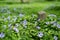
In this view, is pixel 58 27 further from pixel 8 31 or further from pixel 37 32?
pixel 8 31

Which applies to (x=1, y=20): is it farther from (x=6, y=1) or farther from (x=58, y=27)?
(x=6, y=1)

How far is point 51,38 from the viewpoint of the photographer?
384cm

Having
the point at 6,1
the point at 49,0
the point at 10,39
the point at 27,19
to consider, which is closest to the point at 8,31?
the point at 10,39

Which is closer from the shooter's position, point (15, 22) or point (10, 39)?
point (10, 39)

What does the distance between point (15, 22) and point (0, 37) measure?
1.98 ft

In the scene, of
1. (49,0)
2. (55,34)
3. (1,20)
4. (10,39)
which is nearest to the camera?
(10,39)

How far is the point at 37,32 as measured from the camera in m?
3.93

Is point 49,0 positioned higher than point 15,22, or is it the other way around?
point 15,22

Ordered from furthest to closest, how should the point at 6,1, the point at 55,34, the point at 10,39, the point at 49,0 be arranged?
1. the point at 49,0
2. the point at 6,1
3. the point at 55,34
4. the point at 10,39

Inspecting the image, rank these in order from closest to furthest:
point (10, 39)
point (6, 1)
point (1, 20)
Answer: point (10, 39)
point (1, 20)
point (6, 1)

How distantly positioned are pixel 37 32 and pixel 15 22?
0.55 m

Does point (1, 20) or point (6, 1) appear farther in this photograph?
point (6, 1)

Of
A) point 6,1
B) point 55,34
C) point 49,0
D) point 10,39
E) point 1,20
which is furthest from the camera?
point 49,0

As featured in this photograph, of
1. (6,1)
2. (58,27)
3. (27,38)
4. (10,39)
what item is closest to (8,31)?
(10,39)
